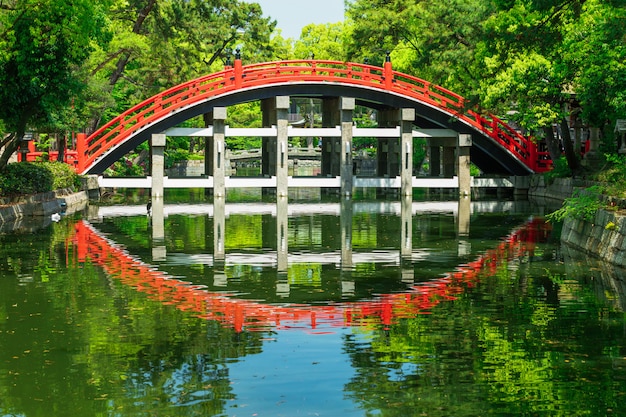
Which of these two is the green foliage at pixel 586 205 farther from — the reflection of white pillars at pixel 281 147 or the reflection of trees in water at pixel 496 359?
the reflection of white pillars at pixel 281 147

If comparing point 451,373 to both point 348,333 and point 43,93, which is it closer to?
point 348,333

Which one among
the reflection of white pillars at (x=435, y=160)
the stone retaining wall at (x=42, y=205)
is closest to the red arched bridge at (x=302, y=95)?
the stone retaining wall at (x=42, y=205)

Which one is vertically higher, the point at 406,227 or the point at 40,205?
the point at 40,205

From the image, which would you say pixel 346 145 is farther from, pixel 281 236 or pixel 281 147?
pixel 281 236

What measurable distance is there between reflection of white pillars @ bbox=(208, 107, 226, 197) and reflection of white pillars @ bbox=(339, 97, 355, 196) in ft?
20.1

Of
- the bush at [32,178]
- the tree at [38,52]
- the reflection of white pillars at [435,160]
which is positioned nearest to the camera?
the tree at [38,52]

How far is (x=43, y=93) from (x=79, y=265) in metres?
12.0

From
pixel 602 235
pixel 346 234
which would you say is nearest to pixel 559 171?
pixel 346 234

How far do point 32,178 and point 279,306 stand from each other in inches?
888

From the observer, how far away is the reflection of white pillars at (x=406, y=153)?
165ft

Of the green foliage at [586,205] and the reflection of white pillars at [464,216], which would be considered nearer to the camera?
the green foliage at [586,205]

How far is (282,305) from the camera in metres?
16.7

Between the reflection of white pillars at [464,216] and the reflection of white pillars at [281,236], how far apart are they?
5446 mm

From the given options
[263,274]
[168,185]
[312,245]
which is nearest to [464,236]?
[312,245]
